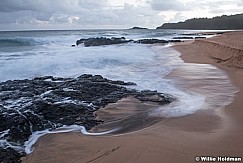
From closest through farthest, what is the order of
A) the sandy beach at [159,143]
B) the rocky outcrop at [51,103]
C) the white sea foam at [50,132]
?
the sandy beach at [159,143] < the white sea foam at [50,132] < the rocky outcrop at [51,103]

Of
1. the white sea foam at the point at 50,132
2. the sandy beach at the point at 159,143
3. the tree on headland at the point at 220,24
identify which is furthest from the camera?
the tree on headland at the point at 220,24

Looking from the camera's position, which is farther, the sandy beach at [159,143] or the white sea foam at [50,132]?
the white sea foam at [50,132]

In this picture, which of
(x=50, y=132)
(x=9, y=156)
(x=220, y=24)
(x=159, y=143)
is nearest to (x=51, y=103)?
(x=50, y=132)

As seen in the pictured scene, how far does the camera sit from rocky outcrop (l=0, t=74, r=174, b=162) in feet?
15.3

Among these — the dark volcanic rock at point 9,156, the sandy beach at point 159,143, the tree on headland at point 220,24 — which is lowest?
the dark volcanic rock at point 9,156

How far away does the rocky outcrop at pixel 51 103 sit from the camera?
4648 millimetres

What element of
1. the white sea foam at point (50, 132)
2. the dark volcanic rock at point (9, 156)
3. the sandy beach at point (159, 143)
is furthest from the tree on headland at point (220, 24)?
the dark volcanic rock at point (9, 156)

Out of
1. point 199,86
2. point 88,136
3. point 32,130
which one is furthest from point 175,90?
point 32,130

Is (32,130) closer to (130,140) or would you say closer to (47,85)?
(130,140)

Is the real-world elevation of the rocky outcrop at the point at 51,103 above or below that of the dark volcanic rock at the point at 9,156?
above

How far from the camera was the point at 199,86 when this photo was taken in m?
7.63

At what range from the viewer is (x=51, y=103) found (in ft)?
19.6

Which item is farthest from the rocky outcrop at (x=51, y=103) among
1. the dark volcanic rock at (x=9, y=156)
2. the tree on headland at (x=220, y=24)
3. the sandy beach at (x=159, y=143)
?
the tree on headland at (x=220, y=24)

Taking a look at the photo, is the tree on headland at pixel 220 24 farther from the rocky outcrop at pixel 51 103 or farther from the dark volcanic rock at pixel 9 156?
the dark volcanic rock at pixel 9 156
